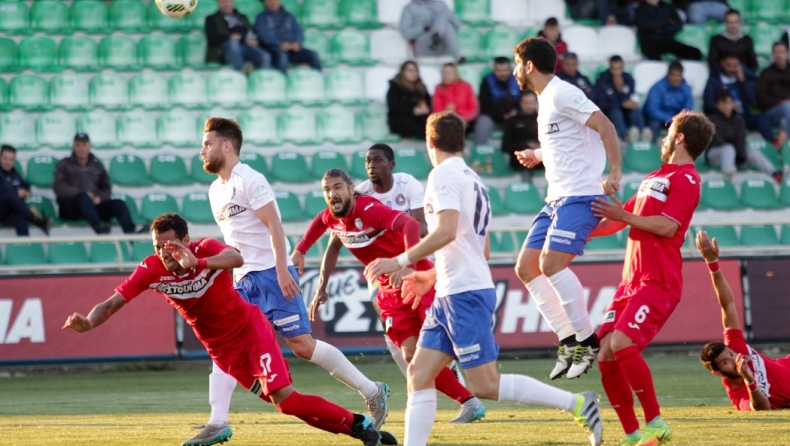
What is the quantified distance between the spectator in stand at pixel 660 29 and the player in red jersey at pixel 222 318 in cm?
1305

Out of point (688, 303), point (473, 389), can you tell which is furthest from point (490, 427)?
point (688, 303)

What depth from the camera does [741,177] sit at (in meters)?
17.4

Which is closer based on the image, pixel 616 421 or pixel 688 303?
pixel 616 421

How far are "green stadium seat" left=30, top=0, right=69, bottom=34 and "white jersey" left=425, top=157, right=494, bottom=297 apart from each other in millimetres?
13537

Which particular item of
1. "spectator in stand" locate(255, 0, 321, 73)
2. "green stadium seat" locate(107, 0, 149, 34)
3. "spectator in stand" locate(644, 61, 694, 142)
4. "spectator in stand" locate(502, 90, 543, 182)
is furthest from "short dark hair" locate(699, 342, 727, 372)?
"green stadium seat" locate(107, 0, 149, 34)

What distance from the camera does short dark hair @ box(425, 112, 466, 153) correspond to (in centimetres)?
618

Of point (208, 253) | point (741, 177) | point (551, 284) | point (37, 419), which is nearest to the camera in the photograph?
point (208, 253)

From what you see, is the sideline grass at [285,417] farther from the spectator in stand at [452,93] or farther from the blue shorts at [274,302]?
the spectator in stand at [452,93]

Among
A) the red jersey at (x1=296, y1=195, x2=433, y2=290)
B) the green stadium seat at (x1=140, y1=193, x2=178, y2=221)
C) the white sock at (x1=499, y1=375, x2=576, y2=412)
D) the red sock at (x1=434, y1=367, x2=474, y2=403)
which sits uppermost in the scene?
the red jersey at (x1=296, y1=195, x2=433, y2=290)

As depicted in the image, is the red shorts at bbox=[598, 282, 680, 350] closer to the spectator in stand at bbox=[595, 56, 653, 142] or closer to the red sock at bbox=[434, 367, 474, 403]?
the red sock at bbox=[434, 367, 474, 403]

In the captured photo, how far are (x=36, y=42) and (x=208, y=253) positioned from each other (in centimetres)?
1208

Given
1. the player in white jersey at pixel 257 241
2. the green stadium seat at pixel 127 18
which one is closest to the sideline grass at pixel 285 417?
the player in white jersey at pixel 257 241

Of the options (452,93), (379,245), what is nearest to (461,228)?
(379,245)

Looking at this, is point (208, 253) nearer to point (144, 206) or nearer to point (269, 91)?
point (144, 206)
